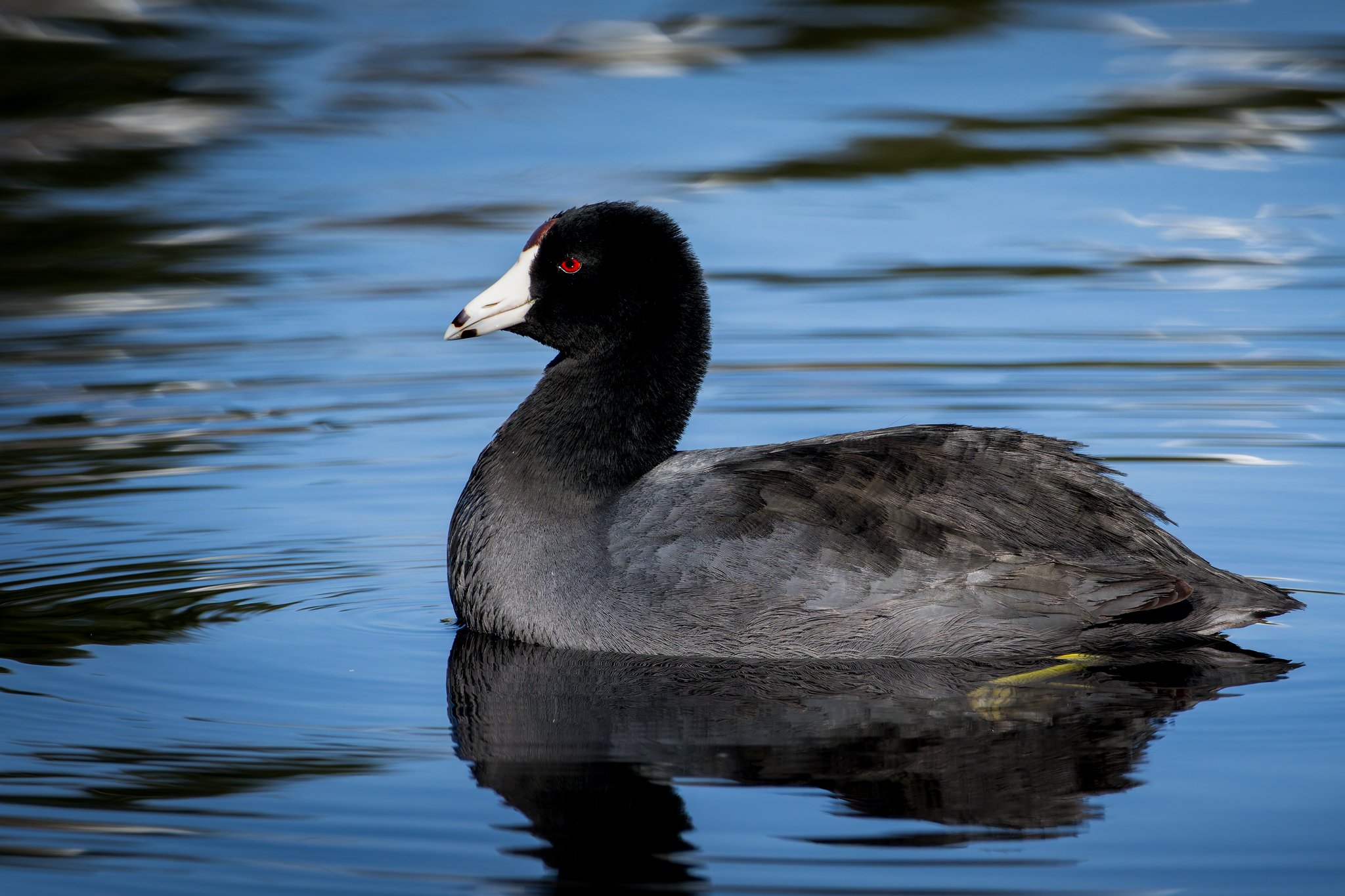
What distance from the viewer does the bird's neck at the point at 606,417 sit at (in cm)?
659

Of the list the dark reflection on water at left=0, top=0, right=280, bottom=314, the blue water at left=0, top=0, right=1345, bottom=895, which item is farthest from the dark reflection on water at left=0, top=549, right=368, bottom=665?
the dark reflection on water at left=0, top=0, right=280, bottom=314

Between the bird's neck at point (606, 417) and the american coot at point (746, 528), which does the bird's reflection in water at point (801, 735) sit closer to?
the american coot at point (746, 528)

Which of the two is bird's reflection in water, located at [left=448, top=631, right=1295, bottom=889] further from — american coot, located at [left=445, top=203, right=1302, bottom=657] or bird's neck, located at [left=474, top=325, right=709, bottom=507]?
bird's neck, located at [left=474, top=325, right=709, bottom=507]

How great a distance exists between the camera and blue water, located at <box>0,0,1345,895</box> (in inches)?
183

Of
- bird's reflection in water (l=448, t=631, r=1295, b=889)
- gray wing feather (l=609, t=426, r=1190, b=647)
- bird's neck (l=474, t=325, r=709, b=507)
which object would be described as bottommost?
bird's reflection in water (l=448, t=631, r=1295, b=889)

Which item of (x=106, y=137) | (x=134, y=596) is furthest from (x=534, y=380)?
(x=106, y=137)

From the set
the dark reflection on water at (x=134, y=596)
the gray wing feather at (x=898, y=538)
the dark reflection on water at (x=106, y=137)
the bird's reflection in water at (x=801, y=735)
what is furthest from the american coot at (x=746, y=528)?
the dark reflection on water at (x=106, y=137)

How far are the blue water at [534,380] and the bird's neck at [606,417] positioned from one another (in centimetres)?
67

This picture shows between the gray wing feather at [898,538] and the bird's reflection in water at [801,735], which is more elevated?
the gray wing feather at [898,538]

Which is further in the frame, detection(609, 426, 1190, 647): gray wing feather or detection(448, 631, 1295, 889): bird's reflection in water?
detection(609, 426, 1190, 647): gray wing feather

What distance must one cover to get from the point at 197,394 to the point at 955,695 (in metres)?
5.87

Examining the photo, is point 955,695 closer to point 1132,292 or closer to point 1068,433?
point 1068,433

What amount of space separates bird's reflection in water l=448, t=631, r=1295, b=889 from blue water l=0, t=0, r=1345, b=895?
19mm

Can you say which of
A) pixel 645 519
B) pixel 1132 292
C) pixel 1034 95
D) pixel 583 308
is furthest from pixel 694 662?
pixel 1034 95
